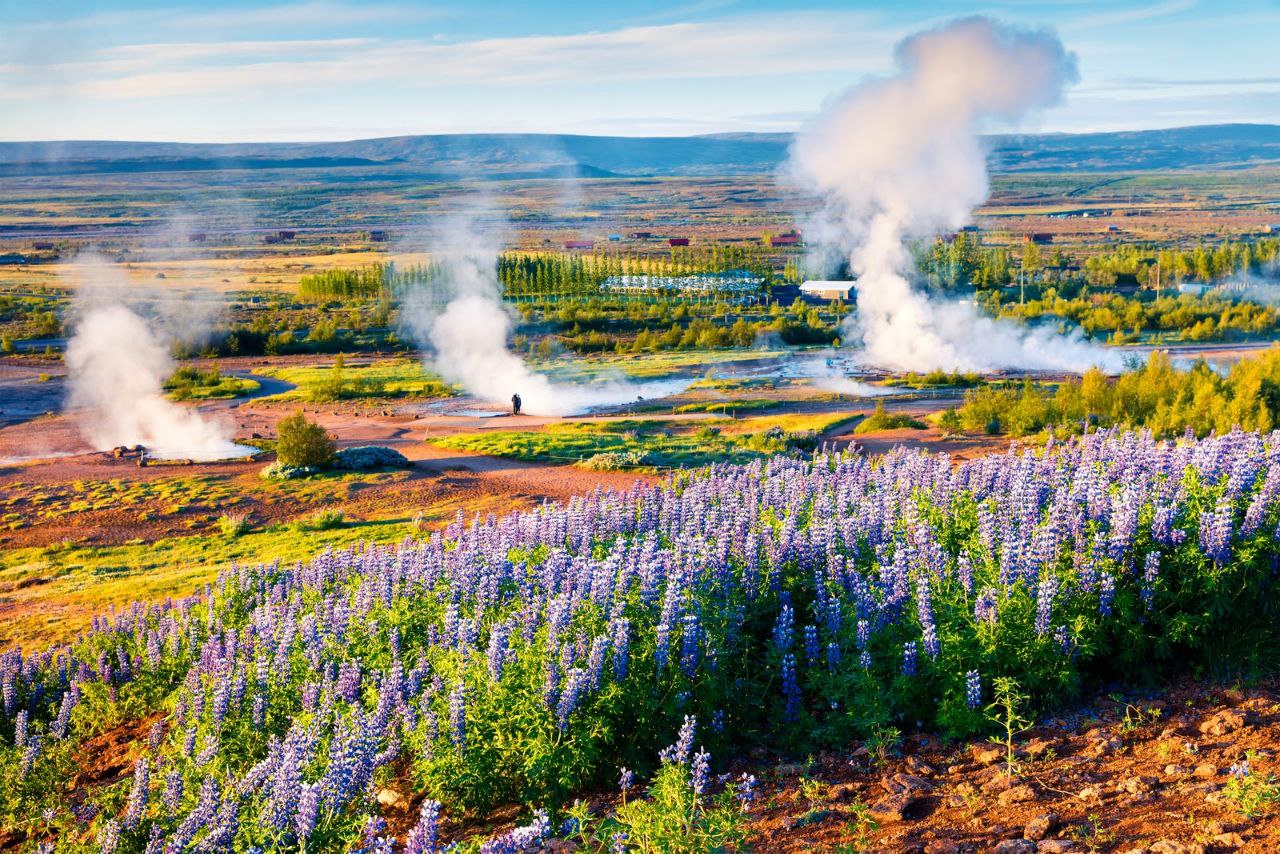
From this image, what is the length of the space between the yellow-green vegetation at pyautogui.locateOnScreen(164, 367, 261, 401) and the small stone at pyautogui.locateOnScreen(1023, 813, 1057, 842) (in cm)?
4016

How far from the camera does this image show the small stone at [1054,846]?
17.1ft

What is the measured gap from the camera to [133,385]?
1702 inches

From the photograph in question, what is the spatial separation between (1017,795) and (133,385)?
4286cm

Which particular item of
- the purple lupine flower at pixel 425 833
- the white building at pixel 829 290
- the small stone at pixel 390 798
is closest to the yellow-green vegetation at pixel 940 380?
the white building at pixel 829 290

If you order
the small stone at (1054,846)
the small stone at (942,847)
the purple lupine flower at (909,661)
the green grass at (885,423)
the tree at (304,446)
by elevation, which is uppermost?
the purple lupine flower at (909,661)

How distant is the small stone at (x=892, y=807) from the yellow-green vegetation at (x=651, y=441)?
19.0 metres

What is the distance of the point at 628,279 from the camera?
266ft

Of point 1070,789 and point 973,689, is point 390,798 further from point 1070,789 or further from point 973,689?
point 1070,789

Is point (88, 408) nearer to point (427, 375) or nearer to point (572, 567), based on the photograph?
point (427, 375)

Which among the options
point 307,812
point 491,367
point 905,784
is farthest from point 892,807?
point 491,367

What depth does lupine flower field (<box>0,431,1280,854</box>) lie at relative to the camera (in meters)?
6.43

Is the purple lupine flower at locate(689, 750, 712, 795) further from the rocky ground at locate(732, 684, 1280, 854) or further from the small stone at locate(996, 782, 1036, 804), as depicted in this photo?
the small stone at locate(996, 782, 1036, 804)

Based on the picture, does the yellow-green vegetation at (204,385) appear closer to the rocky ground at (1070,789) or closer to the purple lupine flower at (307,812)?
the purple lupine flower at (307,812)

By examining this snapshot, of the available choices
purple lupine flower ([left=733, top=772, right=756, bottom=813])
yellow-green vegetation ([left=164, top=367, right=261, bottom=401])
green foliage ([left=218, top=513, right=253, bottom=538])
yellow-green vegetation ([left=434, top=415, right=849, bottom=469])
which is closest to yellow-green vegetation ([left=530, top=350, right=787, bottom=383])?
yellow-green vegetation ([left=164, top=367, right=261, bottom=401])
